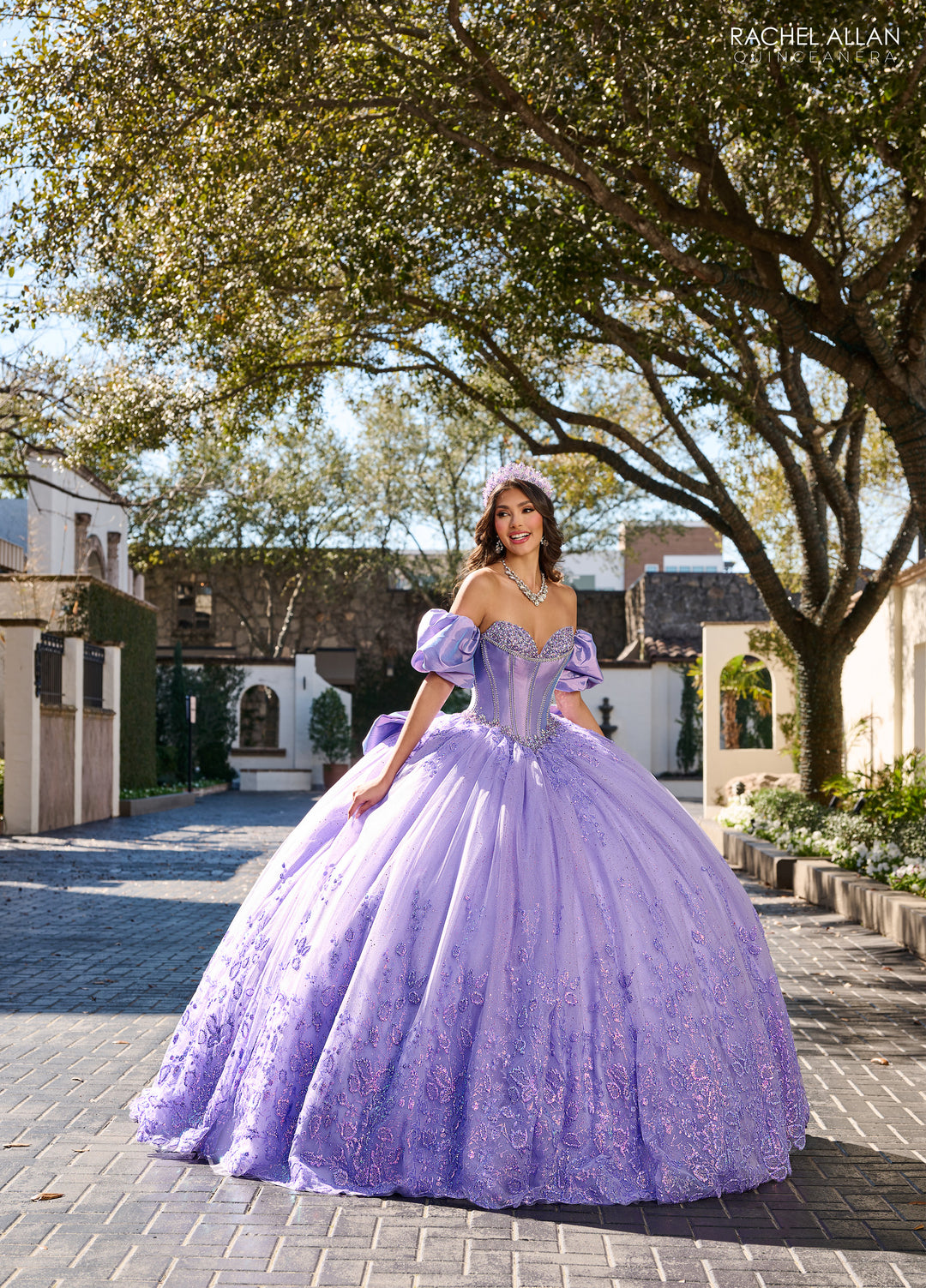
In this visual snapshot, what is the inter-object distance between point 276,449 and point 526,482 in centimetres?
3142

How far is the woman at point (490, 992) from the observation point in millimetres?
3312

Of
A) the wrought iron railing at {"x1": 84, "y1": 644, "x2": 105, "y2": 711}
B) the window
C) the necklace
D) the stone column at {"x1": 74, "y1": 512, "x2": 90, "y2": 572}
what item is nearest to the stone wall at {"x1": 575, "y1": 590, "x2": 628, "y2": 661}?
the window

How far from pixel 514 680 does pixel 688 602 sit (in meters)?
29.9

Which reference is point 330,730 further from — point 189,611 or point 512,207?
point 512,207

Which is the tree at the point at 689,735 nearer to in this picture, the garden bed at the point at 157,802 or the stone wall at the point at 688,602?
the stone wall at the point at 688,602

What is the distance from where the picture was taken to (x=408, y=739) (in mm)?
3973

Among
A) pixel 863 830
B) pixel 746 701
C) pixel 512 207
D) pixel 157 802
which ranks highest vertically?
pixel 512 207

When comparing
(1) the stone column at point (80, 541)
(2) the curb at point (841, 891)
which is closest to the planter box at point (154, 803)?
(1) the stone column at point (80, 541)

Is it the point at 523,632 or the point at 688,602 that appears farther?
the point at 688,602

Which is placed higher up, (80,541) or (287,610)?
(80,541)

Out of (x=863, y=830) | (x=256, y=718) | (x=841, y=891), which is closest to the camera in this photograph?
(x=841, y=891)

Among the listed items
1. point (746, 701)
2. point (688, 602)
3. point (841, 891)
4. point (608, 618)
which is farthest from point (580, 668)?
point (608, 618)

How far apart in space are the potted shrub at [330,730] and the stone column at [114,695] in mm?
11153

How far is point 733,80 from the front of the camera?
310 inches
